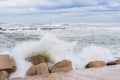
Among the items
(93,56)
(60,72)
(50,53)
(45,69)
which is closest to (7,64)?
(45,69)

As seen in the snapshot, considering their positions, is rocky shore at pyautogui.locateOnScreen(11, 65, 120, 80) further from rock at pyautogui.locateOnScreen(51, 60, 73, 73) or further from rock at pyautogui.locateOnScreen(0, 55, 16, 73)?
rock at pyautogui.locateOnScreen(0, 55, 16, 73)

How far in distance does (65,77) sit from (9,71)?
2056 millimetres

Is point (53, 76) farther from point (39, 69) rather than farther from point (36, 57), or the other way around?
point (36, 57)

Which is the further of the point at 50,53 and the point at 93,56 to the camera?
the point at 93,56

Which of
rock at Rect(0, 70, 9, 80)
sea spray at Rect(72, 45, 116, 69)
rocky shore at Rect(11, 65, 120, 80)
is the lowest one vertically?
rocky shore at Rect(11, 65, 120, 80)

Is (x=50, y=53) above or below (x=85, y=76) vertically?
above

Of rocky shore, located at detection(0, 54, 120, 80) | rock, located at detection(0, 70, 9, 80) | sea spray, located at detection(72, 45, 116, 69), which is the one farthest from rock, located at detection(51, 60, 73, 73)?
sea spray, located at detection(72, 45, 116, 69)

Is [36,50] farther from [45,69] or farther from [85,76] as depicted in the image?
[85,76]

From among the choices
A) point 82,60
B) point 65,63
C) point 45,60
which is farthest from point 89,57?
point 65,63

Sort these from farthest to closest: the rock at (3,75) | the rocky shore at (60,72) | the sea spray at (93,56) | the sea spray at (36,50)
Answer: the sea spray at (93,56), the sea spray at (36,50), the rock at (3,75), the rocky shore at (60,72)

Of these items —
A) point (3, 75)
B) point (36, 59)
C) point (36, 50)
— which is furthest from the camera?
point (36, 50)

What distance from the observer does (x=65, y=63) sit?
9.14 m

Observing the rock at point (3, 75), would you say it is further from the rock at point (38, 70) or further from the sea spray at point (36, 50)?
the sea spray at point (36, 50)

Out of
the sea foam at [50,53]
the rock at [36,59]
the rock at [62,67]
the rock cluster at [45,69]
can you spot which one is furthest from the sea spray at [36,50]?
the rock at [62,67]
